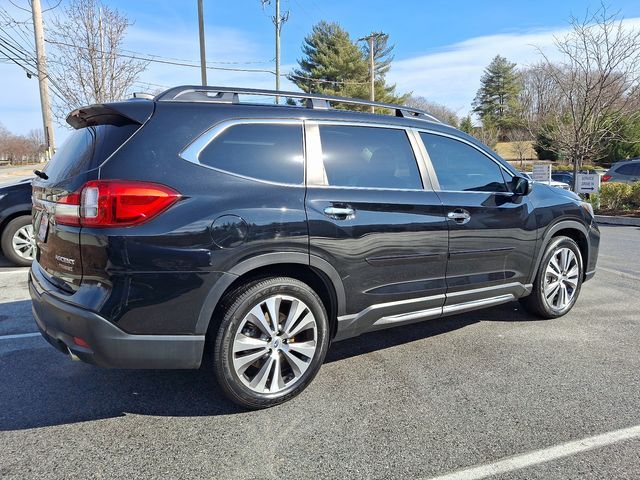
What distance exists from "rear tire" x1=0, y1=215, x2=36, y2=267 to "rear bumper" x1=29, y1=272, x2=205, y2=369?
4.48 m

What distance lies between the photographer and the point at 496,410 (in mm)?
2916

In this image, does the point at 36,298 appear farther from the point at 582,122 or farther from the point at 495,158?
the point at 582,122

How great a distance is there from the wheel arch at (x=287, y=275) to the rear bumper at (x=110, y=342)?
5.8 inches

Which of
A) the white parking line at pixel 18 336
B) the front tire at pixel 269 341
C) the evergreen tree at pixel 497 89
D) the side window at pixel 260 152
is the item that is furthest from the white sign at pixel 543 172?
the evergreen tree at pixel 497 89

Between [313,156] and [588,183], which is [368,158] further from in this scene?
[588,183]

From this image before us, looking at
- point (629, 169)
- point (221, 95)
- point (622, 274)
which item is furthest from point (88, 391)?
point (629, 169)

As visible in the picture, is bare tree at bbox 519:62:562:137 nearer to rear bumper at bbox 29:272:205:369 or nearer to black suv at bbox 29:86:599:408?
black suv at bbox 29:86:599:408

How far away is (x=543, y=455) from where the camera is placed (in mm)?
2467

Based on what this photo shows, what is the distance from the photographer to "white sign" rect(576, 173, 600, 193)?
1437 centimetres

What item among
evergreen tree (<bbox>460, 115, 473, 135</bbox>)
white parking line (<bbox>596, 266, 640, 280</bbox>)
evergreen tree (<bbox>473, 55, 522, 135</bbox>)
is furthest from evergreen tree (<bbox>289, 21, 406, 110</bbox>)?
white parking line (<bbox>596, 266, 640, 280</bbox>)

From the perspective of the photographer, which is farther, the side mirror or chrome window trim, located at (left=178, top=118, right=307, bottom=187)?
the side mirror

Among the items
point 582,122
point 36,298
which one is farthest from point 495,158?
point 582,122

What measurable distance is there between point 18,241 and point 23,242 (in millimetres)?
60

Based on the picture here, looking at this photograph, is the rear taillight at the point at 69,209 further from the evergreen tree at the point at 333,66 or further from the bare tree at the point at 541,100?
the evergreen tree at the point at 333,66
